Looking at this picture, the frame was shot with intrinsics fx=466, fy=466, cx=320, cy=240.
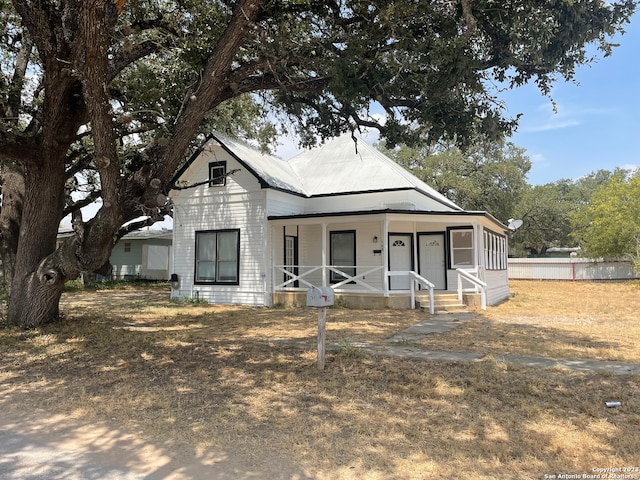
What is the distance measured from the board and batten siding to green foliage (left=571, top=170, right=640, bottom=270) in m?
21.8

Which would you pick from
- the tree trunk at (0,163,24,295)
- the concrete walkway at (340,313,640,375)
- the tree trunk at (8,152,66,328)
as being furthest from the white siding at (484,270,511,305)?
the tree trunk at (0,163,24,295)

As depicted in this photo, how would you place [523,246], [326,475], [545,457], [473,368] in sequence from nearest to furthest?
[326,475], [545,457], [473,368], [523,246]

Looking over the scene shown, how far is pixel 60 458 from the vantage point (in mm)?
3691

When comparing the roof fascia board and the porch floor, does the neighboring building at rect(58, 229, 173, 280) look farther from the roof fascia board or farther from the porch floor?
the porch floor

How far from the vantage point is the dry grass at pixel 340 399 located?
3.60 m

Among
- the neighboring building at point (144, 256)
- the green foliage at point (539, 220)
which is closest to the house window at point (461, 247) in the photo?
the neighboring building at point (144, 256)

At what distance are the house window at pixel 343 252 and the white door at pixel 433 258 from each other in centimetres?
241

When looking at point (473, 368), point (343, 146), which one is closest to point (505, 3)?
point (473, 368)

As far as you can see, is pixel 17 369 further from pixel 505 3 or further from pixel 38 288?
pixel 505 3

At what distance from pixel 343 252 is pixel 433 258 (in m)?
3.16

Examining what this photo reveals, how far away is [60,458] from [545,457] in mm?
3778

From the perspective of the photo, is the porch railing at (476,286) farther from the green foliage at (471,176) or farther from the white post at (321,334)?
the green foliage at (471,176)

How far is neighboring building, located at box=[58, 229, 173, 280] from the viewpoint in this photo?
29.2m

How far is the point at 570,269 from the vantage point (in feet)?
97.2
